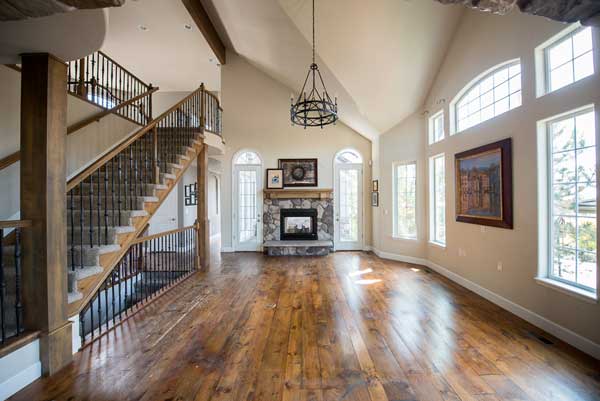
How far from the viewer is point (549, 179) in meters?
2.94

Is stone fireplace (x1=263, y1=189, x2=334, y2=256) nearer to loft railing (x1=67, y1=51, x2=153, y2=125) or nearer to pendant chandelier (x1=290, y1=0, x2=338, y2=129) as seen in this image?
pendant chandelier (x1=290, y1=0, x2=338, y2=129)

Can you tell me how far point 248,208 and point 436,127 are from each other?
486cm

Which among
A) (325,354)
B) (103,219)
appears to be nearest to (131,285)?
(103,219)

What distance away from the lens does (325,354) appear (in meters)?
2.44

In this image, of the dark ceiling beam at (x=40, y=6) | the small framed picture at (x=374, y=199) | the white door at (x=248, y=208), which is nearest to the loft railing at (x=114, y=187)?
the dark ceiling beam at (x=40, y=6)

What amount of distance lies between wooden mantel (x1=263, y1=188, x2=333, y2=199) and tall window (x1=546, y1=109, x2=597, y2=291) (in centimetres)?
473

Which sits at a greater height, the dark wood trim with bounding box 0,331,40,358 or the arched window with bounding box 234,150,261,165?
the arched window with bounding box 234,150,261,165

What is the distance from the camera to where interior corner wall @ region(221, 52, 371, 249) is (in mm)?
7359

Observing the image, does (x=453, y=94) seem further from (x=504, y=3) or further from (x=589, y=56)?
(x=504, y=3)

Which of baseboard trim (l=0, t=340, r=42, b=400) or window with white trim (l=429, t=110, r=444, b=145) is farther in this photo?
window with white trim (l=429, t=110, r=444, b=145)

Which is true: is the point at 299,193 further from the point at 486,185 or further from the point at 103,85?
the point at 103,85

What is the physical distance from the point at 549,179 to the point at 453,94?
2.20 metres

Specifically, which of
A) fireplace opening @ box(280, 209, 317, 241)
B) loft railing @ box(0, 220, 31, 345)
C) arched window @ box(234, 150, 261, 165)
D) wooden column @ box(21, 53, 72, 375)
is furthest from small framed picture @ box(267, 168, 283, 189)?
wooden column @ box(21, 53, 72, 375)

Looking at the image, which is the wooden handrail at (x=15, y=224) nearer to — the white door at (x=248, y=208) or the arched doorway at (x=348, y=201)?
the white door at (x=248, y=208)
